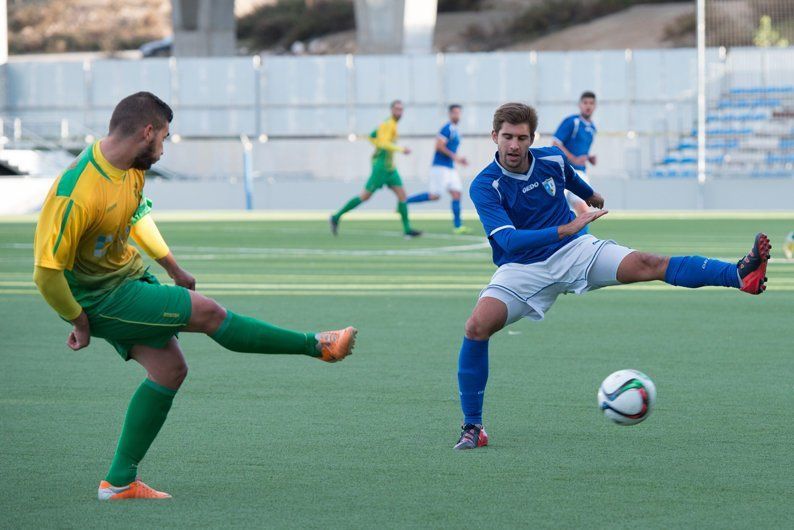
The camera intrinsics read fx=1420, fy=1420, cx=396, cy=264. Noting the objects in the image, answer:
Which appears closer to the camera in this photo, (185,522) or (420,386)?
(185,522)

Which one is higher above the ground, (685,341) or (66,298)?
(66,298)

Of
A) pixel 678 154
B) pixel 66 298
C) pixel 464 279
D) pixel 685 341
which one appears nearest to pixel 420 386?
pixel 685 341

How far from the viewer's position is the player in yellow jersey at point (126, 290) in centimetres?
540

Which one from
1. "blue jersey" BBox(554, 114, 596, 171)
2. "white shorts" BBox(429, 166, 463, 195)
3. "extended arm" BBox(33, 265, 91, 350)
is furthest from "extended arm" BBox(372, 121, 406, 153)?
"extended arm" BBox(33, 265, 91, 350)

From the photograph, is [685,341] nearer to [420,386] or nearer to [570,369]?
[570,369]

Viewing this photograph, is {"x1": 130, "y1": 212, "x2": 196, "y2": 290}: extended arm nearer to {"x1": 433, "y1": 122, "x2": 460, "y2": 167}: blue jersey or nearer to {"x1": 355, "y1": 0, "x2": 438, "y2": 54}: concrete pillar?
{"x1": 433, "y1": 122, "x2": 460, "y2": 167}: blue jersey

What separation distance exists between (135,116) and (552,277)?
7.99 ft

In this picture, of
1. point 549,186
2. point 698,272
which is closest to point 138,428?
point 549,186

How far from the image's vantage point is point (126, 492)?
19.0 feet

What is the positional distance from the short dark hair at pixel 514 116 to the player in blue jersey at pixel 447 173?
16.6 meters

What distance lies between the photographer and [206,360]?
391 inches

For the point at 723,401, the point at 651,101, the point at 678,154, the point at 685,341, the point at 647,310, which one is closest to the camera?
the point at 723,401

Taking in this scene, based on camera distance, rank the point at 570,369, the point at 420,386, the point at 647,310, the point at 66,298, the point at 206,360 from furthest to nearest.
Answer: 1. the point at 647,310
2. the point at 206,360
3. the point at 570,369
4. the point at 420,386
5. the point at 66,298

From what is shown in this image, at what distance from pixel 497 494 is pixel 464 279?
10102 millimetres
